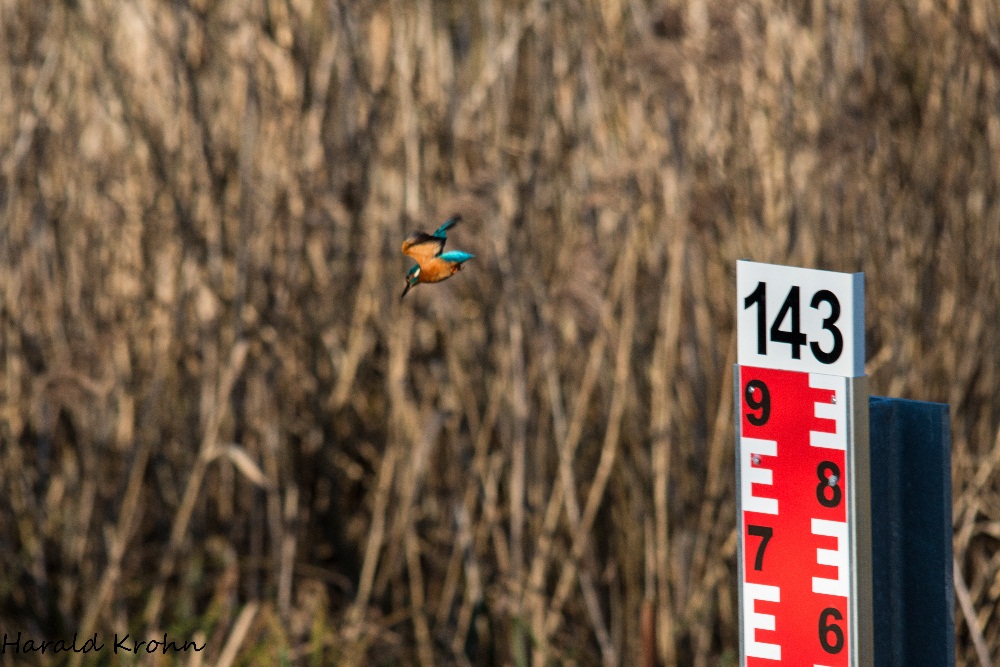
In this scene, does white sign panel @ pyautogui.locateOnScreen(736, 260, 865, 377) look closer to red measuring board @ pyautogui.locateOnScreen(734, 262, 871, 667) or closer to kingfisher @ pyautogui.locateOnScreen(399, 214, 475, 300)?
red measuring board @ pyautogui.locateOnScreen(734, 262, 871, 667)

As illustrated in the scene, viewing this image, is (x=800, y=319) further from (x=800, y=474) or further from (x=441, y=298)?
(x=441, y=298)

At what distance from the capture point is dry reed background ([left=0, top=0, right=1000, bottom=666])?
1.87 metres

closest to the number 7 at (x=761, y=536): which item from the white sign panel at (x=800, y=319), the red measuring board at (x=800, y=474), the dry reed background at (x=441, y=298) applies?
the red measuring board at (x=800, y=474)

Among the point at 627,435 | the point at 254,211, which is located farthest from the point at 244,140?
the point at 627,435

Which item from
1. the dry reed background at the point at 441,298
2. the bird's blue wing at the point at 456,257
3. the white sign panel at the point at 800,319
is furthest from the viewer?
the dry reed background at the point at 441,298

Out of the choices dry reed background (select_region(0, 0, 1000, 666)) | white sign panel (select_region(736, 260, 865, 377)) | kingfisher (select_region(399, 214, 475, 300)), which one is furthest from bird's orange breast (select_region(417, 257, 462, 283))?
dry reed background (select_region(0, 0, 1000, 666))

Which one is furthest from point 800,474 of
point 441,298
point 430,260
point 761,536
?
point 441,298

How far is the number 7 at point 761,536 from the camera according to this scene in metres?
1.10

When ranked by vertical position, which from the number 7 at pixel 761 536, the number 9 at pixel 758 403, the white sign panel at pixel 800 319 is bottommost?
the number 7 at pixel 761 536

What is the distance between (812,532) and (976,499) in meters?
0.89

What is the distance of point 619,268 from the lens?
1.92m

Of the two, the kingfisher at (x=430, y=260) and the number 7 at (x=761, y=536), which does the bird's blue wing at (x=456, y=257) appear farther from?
the number 7 at (x=761, y=536)

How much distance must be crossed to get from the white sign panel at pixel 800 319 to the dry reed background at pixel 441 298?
606 millimetres

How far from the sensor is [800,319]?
1.06 metres
